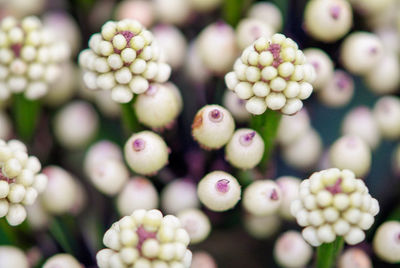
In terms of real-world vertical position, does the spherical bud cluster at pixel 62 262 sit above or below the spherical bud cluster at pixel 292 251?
above

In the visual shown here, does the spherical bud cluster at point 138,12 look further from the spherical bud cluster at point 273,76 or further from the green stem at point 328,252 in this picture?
the green stem at point 328,252

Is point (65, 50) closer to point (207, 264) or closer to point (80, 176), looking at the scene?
point (80, 176)

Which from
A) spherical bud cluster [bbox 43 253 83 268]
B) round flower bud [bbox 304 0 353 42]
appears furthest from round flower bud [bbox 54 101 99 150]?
round flower bud [bbox 304 0 353 42]

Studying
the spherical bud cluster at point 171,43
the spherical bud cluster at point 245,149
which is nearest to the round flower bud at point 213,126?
the spherical bud cluster at point 245,149

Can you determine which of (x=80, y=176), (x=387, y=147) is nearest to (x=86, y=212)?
(x=80, y=176)

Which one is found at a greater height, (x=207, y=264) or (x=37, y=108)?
(x=37, y=108)

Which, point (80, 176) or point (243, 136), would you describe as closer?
point (243, 136)
